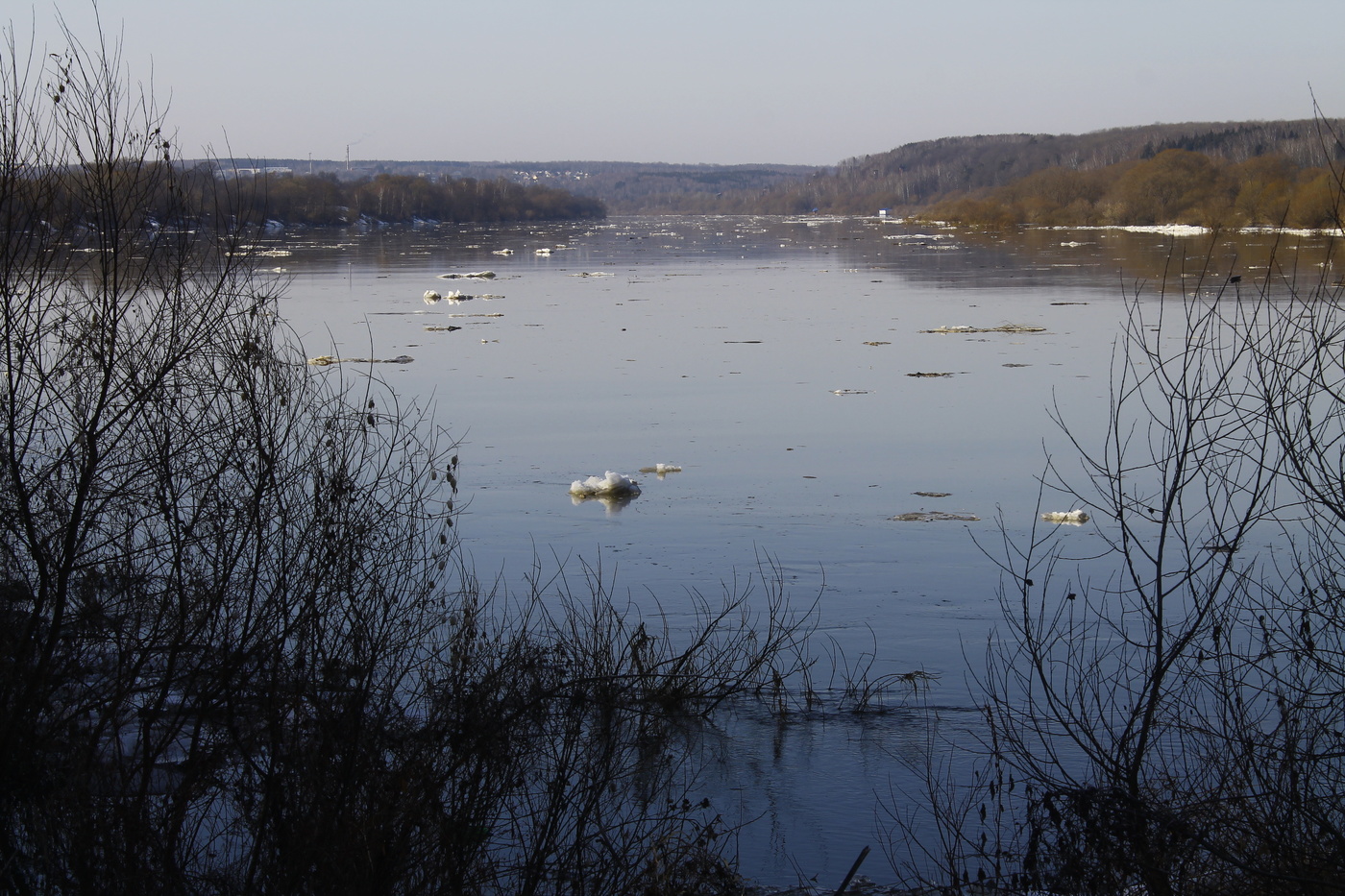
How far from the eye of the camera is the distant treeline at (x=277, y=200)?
14.8 feet

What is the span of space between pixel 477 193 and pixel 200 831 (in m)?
99.9

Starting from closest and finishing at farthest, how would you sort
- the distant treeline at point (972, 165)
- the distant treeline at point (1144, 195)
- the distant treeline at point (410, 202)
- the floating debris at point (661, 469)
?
1. the floating debris at point (661, 469)
2. the distant treeline at point (1144, 195)
3. the distant treeline at point (410, 202)
4. the distant treeline at point (972, 165)

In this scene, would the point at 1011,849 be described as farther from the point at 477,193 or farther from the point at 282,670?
Answer: the point at 477,193

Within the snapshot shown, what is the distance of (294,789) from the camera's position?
4.22m

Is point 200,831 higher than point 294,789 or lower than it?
lower

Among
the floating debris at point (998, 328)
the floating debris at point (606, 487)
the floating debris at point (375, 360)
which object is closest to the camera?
the floating debris at point (606, 487)

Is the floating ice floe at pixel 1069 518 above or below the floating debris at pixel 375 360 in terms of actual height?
below

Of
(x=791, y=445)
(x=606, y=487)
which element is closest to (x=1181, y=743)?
(x=606, y=487)

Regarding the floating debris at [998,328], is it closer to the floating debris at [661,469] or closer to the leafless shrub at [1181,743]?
the floating debris at [661,469]

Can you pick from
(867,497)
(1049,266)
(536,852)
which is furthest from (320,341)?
(1049,266)

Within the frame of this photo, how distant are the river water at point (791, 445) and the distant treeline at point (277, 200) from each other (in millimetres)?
2841

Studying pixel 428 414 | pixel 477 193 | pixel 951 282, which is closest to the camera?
pixel 428 414

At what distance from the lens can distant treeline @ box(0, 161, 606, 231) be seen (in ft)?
14.8

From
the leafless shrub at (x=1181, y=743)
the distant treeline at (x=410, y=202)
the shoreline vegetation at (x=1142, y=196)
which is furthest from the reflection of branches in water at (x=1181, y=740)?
the distant treeline at (x=410, y=202)
